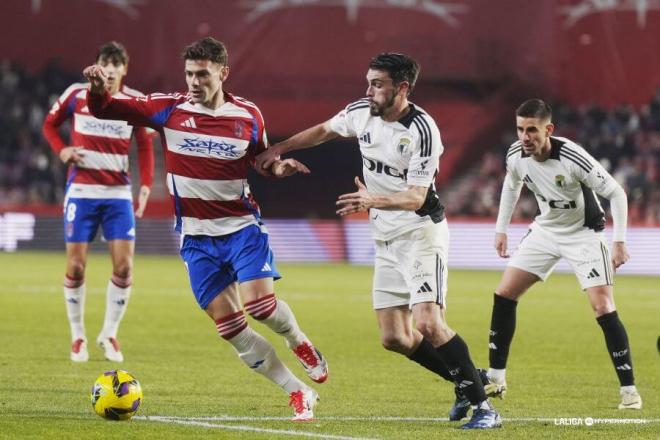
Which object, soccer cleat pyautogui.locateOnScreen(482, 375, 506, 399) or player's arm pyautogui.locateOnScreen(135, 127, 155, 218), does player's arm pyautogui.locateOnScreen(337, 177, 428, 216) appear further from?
player's arm pyautogui.locateOnScreen(135, 127, 155, 218)

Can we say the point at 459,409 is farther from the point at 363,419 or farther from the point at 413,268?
the point at 413,268

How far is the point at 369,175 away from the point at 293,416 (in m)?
1.68

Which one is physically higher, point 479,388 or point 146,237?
point 479,388

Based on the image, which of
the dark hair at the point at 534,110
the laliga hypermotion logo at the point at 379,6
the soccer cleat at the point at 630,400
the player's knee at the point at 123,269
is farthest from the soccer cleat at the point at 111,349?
the laliga hypermotion logo at the point at 379,6

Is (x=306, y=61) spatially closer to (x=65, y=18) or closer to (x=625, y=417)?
(x=65, y=18)

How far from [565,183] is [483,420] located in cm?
244

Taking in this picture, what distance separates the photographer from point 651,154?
105ft

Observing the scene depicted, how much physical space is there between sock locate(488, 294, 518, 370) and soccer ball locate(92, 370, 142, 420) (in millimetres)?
3181

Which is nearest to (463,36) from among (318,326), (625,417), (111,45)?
(318,326)

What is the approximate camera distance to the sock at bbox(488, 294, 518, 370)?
33.4 ft

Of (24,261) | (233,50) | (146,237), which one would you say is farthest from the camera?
(233,50)

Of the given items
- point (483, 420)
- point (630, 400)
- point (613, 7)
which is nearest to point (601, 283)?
point (630, 400)

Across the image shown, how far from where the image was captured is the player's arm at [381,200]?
766 cm

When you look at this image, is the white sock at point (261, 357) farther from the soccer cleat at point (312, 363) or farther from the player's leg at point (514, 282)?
the player's leg at point (514, 282)
